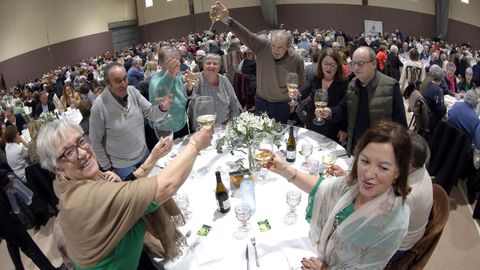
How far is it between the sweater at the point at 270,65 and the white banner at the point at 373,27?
11664 mm

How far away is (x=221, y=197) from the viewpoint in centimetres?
218

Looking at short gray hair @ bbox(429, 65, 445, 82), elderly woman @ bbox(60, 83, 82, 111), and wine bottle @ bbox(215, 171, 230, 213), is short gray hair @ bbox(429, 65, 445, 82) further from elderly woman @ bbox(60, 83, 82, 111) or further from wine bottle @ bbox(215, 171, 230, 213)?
elderly woman @ bbox(60, 83, 82, 111)

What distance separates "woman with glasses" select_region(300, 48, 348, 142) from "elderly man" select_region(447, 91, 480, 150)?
1.19m

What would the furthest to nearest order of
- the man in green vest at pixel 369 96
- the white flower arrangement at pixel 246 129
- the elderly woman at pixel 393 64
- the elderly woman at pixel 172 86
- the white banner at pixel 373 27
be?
the white banner at pixel 373 27, the elderly woman at pixel 393 64, the elderly woman at pixel 172 86, the man in green vest at pixel 369 96, the white flower arrangement at pixel 246 129

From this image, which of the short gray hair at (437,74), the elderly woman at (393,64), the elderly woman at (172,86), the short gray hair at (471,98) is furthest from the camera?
the elderly woman at (393,64)

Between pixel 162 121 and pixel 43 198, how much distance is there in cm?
213

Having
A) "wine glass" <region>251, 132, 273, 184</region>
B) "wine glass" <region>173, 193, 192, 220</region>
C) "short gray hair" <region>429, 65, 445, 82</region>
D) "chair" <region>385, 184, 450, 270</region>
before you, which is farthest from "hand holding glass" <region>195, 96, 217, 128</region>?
"short gray hair" <region>429, 65, 445, 82</region>

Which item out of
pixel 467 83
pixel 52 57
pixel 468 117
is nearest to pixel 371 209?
pixel 468 117

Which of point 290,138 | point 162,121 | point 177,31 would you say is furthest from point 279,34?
point 177,31

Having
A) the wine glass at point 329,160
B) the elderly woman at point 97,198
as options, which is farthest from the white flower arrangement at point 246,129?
the elderly woman at point 97,198

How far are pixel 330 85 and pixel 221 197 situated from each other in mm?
1760

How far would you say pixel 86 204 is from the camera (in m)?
1.35

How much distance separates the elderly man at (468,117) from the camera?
3.53m

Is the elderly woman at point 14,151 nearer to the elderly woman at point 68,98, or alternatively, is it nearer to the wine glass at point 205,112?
the elderly woman at point 68,98
